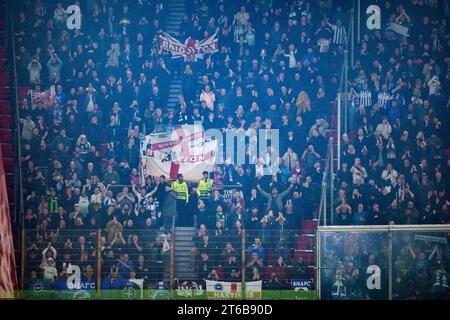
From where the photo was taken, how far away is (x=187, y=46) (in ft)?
42.7

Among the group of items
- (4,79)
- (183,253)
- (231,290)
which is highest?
(4,79)

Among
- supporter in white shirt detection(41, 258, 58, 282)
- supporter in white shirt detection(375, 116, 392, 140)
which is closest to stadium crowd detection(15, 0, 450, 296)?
supporter in white shirt detection(375, 116, 392, 140)

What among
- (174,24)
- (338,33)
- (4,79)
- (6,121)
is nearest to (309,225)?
(338,33)

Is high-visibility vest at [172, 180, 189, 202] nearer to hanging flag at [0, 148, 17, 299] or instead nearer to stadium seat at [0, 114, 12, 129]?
hanging flag at [0, 148, 17, 299]

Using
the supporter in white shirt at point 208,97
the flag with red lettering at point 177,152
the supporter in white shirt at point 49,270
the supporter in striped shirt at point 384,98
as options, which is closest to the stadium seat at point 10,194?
the supporter in white shirt at point 49,270

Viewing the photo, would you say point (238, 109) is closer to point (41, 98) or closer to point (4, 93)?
point (41, 98)

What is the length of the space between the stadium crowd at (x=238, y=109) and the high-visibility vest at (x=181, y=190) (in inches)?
0.9

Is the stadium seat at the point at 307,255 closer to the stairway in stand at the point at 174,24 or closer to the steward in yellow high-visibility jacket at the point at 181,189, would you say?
the steward in yellow high-visibility jacket at the point at 181,189

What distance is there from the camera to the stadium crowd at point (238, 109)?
40.9 ft

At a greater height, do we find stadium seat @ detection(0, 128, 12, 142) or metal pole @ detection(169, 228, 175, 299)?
stadium seat @ detection(0, 128, 12, 142)

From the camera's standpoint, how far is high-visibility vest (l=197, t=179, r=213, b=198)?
12539 mm

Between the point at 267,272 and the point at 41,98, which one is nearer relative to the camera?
the point at 267,272

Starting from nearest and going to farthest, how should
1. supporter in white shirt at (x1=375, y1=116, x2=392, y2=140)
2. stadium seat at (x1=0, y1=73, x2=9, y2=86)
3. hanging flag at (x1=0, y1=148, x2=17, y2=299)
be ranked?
1. hanging flag at (x1=0, y1=148, x2=17, y2=299)
2. stadium seat at (x1=0, y1=73, x2=9, y2=86)
3. supporter in white shirt at (x1=375, y1=116, x2=392, y2=140)

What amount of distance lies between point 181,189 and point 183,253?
1009mm
